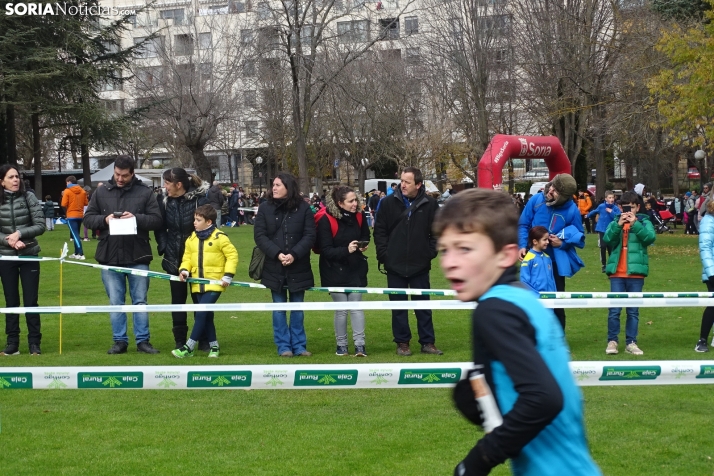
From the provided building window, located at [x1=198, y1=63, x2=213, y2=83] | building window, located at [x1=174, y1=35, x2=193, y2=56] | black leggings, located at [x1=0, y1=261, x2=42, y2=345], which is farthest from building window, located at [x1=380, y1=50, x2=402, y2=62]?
black leggings, located at [x1=0, y1=261, x2=42, y2=345]

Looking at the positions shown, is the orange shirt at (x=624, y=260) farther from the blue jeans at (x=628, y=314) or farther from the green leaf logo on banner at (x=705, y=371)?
the green leaf logo on banner at (x=705, y=371)

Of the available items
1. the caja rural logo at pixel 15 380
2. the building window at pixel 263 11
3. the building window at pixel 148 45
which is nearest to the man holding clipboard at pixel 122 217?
the caja rural logo at pixel 15 380

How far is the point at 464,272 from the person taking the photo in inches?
106

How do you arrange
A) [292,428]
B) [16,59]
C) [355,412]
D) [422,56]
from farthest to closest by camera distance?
[422,56] → [16,59] → [355,412] → [292,428]

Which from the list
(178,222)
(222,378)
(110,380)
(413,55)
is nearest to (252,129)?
(413,55)

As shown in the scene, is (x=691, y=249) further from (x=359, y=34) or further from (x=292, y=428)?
(x=292, y=428)

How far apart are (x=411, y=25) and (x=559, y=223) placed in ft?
130

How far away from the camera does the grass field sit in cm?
632

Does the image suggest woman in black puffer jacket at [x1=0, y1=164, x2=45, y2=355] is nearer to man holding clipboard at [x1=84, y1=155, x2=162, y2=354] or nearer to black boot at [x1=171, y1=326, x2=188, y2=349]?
man holding clipboard at [x1=84, y1=155, x2=162, y2=354]

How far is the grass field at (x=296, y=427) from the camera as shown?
6.32 meters

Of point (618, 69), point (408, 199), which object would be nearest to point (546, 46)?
point (618, 69)

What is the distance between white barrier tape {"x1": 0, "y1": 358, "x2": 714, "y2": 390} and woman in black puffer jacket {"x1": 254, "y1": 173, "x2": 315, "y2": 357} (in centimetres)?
438

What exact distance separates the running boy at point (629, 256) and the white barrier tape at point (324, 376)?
4405 millimetres

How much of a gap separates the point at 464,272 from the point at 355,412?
535cm
